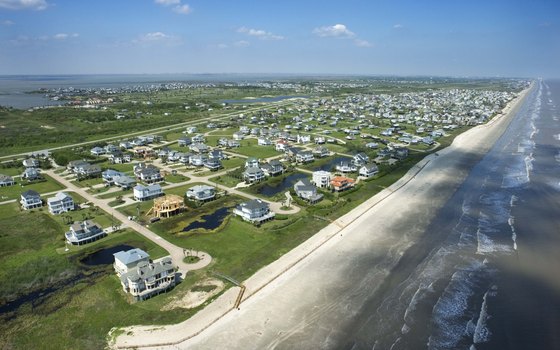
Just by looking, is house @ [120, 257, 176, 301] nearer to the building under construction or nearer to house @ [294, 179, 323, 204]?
the building under construction

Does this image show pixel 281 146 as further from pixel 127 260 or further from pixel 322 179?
pixel 127 260

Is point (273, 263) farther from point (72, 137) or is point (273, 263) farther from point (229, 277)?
point (72, 137)

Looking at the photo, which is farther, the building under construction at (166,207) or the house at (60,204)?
the house at (60,204)

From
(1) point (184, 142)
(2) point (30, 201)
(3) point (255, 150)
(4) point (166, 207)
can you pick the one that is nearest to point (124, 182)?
(2) point (30, 201)

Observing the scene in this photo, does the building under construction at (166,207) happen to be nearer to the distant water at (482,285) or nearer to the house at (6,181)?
the distant water at (482,285)

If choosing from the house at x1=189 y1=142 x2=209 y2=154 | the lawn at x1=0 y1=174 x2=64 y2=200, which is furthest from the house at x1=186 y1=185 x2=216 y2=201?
the house at x1=189 y1=142 x2=209 y2=154

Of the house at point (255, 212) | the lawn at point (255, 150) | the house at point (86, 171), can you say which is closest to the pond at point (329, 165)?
the lawn at point (255, 150)
